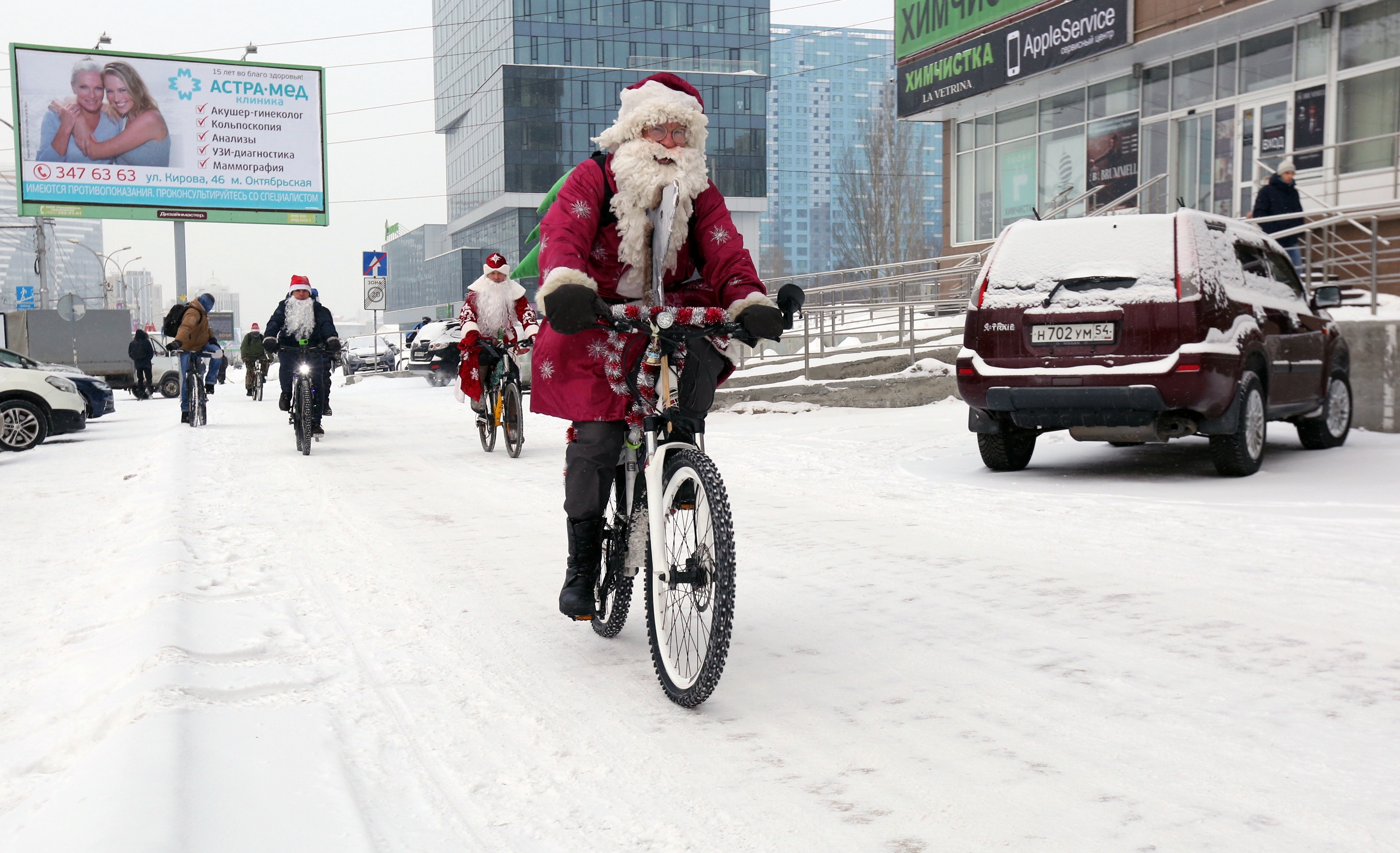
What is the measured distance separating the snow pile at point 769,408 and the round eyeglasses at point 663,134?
11.7 meters

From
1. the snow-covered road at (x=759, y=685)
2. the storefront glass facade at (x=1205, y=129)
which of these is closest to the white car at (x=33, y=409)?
the snow-covered road at (x=759, y=685)

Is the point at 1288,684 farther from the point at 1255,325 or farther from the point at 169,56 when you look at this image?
the point at 169,56

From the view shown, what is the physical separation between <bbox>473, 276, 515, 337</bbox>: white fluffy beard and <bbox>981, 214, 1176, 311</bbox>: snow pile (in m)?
5.46

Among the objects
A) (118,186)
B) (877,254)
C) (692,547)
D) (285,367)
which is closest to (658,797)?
(692,547)

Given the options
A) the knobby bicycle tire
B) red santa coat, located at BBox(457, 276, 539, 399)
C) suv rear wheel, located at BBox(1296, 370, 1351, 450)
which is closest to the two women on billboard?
the knobby bicycle tire

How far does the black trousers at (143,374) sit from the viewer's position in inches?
1162

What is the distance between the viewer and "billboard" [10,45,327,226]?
109 feet

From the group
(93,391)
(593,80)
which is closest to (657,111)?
(93,391)

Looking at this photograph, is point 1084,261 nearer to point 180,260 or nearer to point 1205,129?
point 1205,129

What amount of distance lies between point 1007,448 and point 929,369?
656 cm

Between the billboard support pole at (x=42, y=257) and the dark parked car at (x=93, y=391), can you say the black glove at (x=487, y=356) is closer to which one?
the dark parked car at (x=93, y=391)

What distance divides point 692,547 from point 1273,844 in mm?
1674

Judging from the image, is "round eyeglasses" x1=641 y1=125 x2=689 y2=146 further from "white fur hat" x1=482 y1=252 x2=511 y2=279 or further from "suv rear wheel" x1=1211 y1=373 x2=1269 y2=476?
"white fur hat" x1=482 y1=252 x2=511 y2=279

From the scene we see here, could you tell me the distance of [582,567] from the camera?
405 cm
